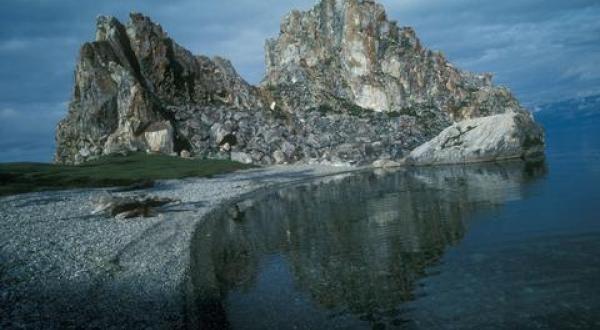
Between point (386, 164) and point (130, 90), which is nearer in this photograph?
point (386, 164)

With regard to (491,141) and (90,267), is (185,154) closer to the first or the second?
(491,141)

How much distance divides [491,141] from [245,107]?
9079 centimetres

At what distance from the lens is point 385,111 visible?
18800 cm

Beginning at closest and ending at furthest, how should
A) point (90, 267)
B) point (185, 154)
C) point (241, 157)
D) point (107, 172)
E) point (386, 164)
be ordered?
point (90, 267)
point (107, 172)
point (386, 164)
point (185, 154)
point (241, 157)

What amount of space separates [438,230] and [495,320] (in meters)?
14.7

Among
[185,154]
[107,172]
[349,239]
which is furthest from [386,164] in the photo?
[349,239]

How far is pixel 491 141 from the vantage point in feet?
286

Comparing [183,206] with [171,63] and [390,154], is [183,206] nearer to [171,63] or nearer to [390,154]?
[390,154]

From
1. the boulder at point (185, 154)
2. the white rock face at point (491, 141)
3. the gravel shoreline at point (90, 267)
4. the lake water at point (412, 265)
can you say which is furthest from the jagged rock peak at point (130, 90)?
the lake water at point (412, 265)

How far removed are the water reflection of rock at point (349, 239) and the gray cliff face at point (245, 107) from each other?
49.0 meters

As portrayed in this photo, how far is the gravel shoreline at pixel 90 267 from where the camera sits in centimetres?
1666

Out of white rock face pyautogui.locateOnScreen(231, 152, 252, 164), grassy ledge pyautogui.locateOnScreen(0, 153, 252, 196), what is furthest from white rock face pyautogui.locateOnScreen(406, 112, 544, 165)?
white rock face pyautogui.locateOnScreen(231, 152, 252, 164)

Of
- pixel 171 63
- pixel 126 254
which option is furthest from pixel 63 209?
pixel 171 63

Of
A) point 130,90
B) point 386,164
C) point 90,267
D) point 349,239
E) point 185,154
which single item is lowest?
point 349,239
